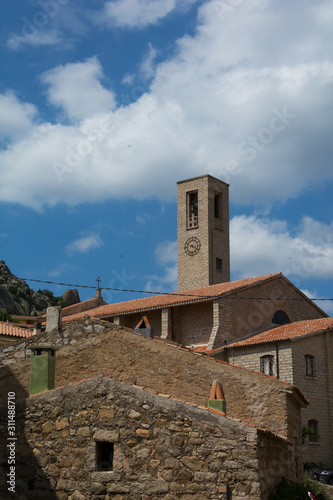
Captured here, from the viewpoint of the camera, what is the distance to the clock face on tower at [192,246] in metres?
49.5

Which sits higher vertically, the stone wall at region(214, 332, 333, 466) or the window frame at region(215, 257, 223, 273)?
the window frame at region(215, 257, 223, 273)

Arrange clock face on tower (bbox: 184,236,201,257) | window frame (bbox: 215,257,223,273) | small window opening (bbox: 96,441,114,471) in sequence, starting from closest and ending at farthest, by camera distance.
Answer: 1. small window opening (bbox: 96,441,114,471)
2. window frame (bbox: 215,257,223,273)
3. clock face on tower (bbox: 184,236,201,257)

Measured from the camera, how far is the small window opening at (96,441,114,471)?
Result: 34.6 ft

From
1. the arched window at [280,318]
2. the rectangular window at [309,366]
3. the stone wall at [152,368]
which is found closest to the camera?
the stone wall at [152,368]

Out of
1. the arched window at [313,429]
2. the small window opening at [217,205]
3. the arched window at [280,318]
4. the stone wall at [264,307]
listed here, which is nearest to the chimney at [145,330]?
the arched window at [313,429]

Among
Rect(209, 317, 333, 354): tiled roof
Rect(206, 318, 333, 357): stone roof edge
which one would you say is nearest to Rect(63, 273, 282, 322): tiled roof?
Rect(206, 318, 333, 357): stone roof edge

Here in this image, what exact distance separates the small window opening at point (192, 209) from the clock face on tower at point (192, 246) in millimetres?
1182

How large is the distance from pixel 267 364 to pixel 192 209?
24156 mm

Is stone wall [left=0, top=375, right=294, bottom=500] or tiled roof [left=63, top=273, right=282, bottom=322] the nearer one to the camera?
stone wall [left=0, top=375, right=294, bottom=500]

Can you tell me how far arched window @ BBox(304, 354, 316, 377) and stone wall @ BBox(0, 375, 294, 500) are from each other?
17730mm

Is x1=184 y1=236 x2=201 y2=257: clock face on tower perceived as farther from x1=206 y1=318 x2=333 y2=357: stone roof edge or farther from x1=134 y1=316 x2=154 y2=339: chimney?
x1=134 y1=316 x2=154 y2=339: chimney

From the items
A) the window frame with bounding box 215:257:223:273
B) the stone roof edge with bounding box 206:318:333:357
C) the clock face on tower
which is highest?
the clock face on tower

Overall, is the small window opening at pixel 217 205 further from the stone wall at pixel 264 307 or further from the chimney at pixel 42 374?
the chimney at pixel 42 374

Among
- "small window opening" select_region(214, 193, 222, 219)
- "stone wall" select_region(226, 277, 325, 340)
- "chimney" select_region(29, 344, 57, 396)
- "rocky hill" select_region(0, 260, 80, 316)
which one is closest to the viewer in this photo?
"chimney" select_region(29, 344, 57, 396)
